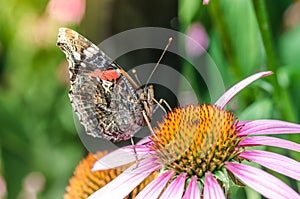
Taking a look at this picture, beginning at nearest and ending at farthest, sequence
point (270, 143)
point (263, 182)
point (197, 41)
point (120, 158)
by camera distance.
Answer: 1. point (263, 182)
2. point (270, 143)
3. point (120, 158)
4. point (197, 41)

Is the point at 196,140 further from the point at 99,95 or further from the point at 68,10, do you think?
the point at 68,10

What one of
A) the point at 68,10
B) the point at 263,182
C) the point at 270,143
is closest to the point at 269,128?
the point at 270,143

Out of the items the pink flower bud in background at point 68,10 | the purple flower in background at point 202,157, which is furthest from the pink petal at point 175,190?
the pink flower bud in background at point 68,10

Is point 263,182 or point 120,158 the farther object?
point 120,158

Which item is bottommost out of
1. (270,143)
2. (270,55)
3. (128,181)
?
(128,181)

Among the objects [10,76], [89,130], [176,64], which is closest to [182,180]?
[89,130]

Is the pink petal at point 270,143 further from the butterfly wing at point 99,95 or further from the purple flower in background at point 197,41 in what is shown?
the purple flower in background at point 197,41
